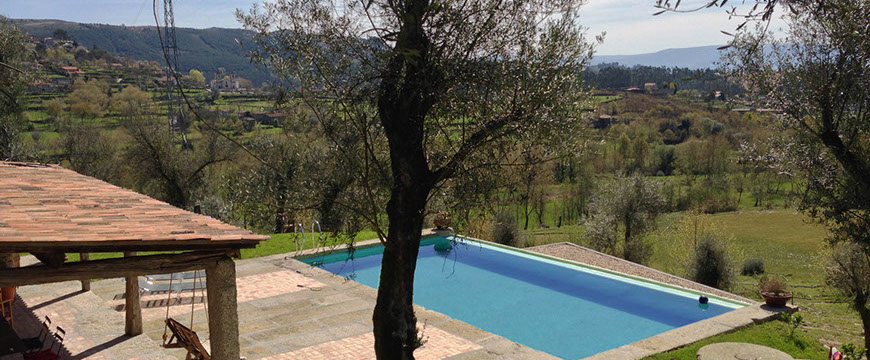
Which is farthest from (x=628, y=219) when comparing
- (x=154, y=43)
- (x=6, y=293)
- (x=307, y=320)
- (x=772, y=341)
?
(x=154, y=43)

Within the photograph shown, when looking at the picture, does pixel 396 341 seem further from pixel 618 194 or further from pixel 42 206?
pixel 618 194

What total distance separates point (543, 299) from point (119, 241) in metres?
12.5

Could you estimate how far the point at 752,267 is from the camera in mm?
29078

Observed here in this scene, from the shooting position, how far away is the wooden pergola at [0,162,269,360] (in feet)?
17.4

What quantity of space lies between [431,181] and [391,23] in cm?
202

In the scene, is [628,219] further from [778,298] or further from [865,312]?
[865,312]

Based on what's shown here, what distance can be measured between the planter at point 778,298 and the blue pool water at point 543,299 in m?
1.89

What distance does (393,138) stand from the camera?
7.36 m

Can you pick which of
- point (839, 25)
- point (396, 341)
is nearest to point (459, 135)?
point (396, 341)

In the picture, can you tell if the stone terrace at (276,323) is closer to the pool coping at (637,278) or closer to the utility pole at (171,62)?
the pool coping at (637,278)

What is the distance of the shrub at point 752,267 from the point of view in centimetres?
2908

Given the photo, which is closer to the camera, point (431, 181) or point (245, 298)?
point (431, 181)

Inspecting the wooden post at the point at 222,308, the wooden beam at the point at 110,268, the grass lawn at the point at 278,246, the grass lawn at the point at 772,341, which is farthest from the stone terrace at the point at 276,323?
the wooden beam at the point at 110,268

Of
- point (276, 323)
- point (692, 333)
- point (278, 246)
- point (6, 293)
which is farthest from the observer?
point (278, 246)
